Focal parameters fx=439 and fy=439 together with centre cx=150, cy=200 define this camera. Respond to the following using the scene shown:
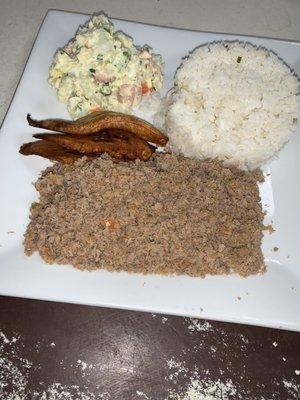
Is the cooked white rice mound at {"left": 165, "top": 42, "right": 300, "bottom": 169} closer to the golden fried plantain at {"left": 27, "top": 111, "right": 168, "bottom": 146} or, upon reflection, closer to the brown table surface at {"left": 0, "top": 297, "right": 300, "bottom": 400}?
the golden fried plantain at {"left": 27, "top": 111, "right": 168, "bottom": 146}

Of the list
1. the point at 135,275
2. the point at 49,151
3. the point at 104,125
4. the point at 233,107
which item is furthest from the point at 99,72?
the point at 135,275

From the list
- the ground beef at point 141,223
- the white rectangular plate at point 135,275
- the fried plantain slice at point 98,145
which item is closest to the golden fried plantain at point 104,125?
the fried plantain slice at point 98,145

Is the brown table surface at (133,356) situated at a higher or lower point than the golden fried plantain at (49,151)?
lower

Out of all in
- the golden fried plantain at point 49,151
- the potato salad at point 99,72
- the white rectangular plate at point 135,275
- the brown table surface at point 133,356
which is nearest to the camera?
the white rectangular plate at point 135,275

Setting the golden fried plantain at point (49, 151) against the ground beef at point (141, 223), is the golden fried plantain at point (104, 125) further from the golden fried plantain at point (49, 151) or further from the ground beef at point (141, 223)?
the ground beef at point (141, 223)

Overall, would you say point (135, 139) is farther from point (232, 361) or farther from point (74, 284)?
point (232, 361)

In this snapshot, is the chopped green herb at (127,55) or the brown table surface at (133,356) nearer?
the brown table surface at (133,356)

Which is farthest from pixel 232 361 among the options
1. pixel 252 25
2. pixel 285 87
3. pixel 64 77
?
pixel 252 25
